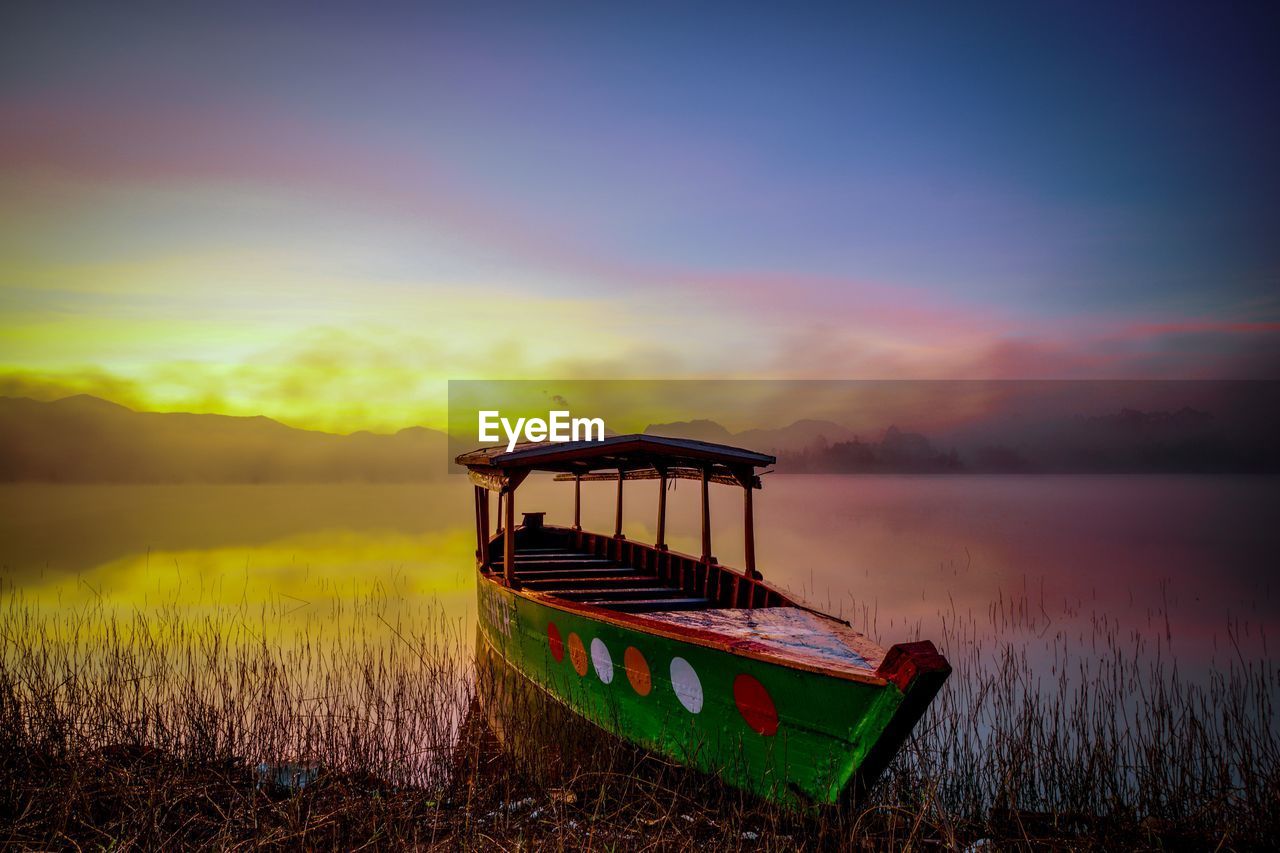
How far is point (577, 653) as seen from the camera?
8.01 m

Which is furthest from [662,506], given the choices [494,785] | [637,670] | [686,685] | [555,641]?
[494,785]

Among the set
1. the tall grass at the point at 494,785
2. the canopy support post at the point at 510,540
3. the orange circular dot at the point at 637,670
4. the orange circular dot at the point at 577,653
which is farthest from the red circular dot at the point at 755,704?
the canopy support post at the point at 510,540

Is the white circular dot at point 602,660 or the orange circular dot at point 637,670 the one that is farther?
the white circular dot at point 602,660

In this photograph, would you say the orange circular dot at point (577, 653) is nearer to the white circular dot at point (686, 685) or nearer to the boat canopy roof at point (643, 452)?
the white circular dot at point (686, 685)

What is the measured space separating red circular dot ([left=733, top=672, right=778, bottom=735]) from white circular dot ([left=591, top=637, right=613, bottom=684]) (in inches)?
72.9

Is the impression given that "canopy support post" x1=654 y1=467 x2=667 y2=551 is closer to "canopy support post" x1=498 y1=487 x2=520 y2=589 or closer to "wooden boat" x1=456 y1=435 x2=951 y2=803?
"wooden boat" x1=456 y1=435 x2=951 y2=803

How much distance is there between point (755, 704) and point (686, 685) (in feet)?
2.69

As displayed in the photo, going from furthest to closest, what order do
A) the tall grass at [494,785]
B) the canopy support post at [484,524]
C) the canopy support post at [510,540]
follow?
the canopy support post at [484,524], the canopy support post at [510,540], the tall grass at [494,785]

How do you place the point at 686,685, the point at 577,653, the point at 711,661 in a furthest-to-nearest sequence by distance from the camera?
1. the point at 577,653
2. the point at 686,685
3. the point at 711,661

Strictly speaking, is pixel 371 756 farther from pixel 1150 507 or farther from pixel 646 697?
pixel 1150 507

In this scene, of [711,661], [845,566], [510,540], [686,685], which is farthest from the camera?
[845,566]

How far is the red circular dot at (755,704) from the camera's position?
18.2ft

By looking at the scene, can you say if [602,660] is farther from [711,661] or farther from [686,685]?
[711,661]

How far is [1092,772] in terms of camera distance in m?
6.57
